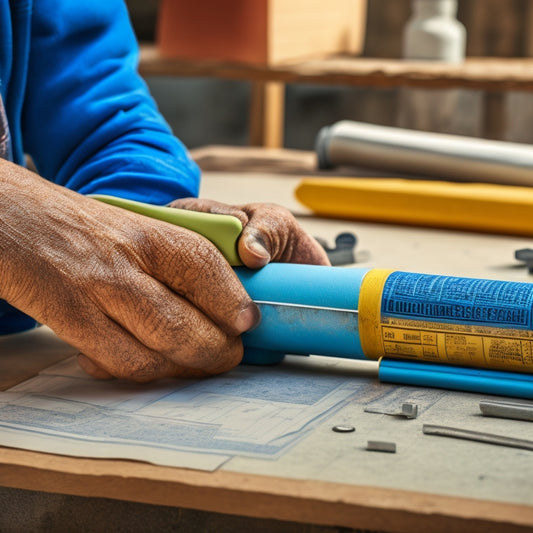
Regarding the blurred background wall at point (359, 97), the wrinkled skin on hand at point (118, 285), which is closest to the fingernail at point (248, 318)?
the wrinkled skin on hand at point (118, 285)

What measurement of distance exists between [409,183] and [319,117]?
124 inches

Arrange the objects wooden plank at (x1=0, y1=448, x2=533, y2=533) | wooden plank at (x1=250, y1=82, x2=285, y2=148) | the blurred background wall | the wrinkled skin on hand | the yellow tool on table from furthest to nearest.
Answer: the blurred background wall
wooden plank at (x1=250, y1=82, x2=285, y2=148)
the yellow tool on table
the wrinkled skin on hand
wooden plank at (x1=0, y1=448, x2=533, y2=533)

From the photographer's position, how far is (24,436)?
31.6 inches

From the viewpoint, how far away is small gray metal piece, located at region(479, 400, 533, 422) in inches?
33.0

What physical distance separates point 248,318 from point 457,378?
0.21 meters

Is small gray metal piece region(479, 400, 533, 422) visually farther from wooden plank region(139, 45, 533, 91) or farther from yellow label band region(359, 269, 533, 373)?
wooden plank region(139, 45, 533, 91)

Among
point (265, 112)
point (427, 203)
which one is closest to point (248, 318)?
point (427, 203)

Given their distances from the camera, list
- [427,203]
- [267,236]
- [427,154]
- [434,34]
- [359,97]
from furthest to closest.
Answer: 1. [359,97]
2. [434,34]
3. [427,154]
4. [427,203]
5. [267,236]

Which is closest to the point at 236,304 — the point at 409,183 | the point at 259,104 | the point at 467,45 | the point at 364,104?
the point at 409,183

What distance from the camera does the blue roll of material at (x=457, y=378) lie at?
2.93 ft

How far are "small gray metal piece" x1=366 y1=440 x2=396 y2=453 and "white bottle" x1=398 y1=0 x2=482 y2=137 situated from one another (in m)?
1.87

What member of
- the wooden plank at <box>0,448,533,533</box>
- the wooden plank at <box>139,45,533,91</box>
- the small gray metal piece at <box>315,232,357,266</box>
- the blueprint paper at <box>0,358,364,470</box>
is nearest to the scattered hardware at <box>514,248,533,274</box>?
the small gray metal piece at <box>315,232,357,266</box>

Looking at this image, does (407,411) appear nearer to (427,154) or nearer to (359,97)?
(427,154)

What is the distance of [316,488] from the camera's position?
27.3 inches
